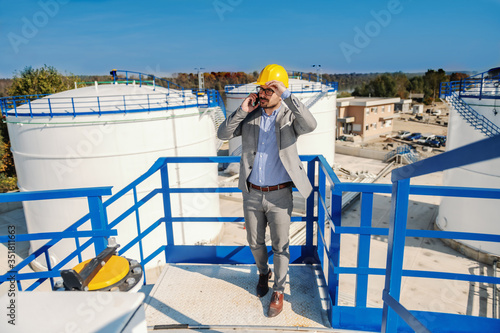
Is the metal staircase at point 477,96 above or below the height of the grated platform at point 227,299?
above

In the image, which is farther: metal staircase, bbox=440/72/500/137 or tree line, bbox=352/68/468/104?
tree line, bbox=352/68/468/104

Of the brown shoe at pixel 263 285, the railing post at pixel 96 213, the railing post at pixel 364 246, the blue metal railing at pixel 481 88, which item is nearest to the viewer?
the railing post at pixel 364 246

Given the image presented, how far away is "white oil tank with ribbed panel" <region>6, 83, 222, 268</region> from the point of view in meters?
9.77

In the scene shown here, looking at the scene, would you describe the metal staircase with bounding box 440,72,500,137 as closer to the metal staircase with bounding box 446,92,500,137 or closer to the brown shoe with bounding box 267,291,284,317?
the metal staircase with bounding box 446,92,500,137

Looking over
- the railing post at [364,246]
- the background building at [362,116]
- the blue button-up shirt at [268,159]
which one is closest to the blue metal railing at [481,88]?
the railing post at [364,246]

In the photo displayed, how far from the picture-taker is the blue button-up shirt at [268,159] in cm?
322

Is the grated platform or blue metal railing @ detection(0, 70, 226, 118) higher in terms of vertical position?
blue metal railing @ detection(0, 70, 226, 118)

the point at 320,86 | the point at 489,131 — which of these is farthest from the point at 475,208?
the point at 320,86

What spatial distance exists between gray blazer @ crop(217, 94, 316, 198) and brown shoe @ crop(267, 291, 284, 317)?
1.07 meters

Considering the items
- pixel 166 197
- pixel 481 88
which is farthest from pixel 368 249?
pixel 481 88

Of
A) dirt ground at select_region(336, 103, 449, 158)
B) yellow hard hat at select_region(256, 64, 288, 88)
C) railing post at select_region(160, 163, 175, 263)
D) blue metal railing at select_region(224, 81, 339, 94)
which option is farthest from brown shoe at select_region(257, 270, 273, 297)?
dirt ground at select_region(336, 103, 449, 158)

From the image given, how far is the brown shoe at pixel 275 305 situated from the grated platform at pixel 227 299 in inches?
2.1

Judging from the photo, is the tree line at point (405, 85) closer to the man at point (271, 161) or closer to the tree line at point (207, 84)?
the tree line at point (207, 84)

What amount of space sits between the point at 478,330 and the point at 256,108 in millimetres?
2689
